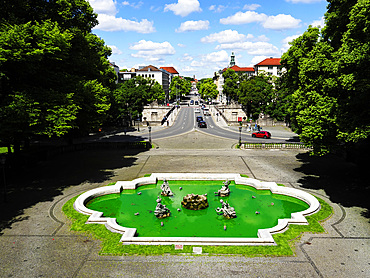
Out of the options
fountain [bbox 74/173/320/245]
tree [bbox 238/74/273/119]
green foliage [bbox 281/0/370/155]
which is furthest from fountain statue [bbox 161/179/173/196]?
tree [bbox 238/74/273/119]

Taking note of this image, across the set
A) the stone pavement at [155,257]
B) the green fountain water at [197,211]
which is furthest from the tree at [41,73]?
the green fountain water at [197,211]

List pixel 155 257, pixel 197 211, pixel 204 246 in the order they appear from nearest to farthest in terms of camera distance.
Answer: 1. pixel 155 257
2. pixel 204 246
3. pixel 197 211

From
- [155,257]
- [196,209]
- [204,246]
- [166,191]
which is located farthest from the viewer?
[166,191]

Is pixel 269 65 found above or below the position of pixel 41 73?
above

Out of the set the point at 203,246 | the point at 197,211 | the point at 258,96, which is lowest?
the point at 197,211

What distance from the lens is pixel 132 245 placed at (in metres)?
13.8

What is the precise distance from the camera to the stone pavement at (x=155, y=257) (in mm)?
11844

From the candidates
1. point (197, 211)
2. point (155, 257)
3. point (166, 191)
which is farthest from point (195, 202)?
point (155, 257)

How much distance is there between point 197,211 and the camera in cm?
1870

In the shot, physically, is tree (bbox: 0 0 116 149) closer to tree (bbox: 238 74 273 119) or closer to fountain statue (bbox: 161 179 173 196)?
fountain statue (bbox: 161 179 173 196)

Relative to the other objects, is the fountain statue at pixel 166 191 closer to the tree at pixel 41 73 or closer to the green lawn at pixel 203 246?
the green lawn at pixel 203 246

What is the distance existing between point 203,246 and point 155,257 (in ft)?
7.95

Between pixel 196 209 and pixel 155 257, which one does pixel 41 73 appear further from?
pixel 155 257

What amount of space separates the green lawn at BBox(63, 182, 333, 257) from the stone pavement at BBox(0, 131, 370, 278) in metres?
0.37
